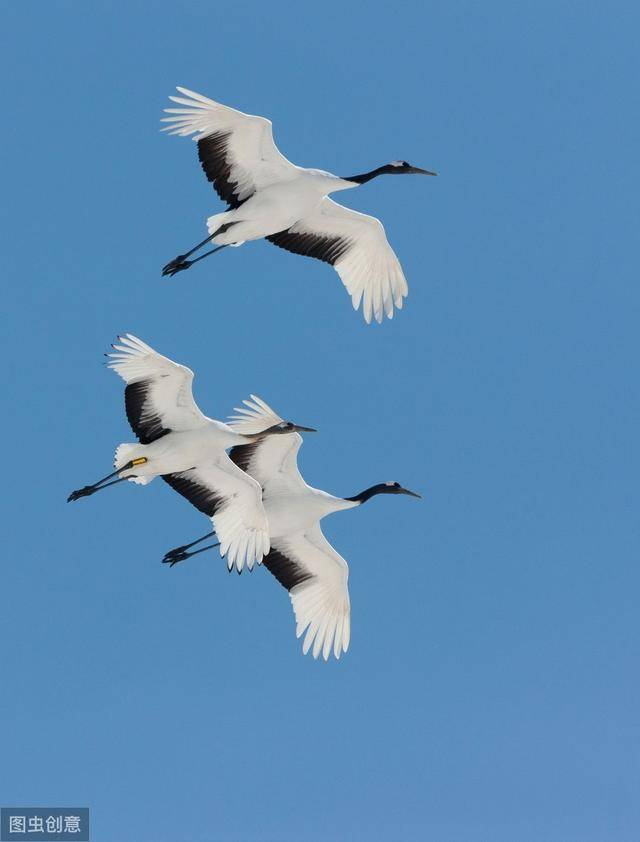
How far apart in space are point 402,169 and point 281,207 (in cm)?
334

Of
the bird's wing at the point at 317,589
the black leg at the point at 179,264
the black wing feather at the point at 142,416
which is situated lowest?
the bird's wing at the point at 317,589

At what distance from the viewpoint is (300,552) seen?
3931 centimetres

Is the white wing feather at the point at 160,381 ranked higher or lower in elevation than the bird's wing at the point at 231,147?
lower

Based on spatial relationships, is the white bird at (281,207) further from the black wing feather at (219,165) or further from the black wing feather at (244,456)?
the black wing feather at (244,456)

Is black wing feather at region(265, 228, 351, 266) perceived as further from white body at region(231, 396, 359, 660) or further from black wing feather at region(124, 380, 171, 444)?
black wing feather at region(124, 380, 171, 444)

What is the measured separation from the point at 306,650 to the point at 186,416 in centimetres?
513

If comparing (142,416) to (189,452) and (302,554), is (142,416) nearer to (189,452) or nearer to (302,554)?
(189,452)

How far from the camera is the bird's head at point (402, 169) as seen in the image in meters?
40.0

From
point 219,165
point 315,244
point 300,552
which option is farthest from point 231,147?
point 300,552

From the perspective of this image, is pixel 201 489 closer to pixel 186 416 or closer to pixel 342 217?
pixel 186 416

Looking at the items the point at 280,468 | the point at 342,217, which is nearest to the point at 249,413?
the point at 280,468

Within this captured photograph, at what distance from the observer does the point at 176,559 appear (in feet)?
133

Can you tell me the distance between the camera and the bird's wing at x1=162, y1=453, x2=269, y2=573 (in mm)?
36750

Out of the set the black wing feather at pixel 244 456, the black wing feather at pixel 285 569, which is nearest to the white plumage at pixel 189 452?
the black wing feather at pixel 244 456
